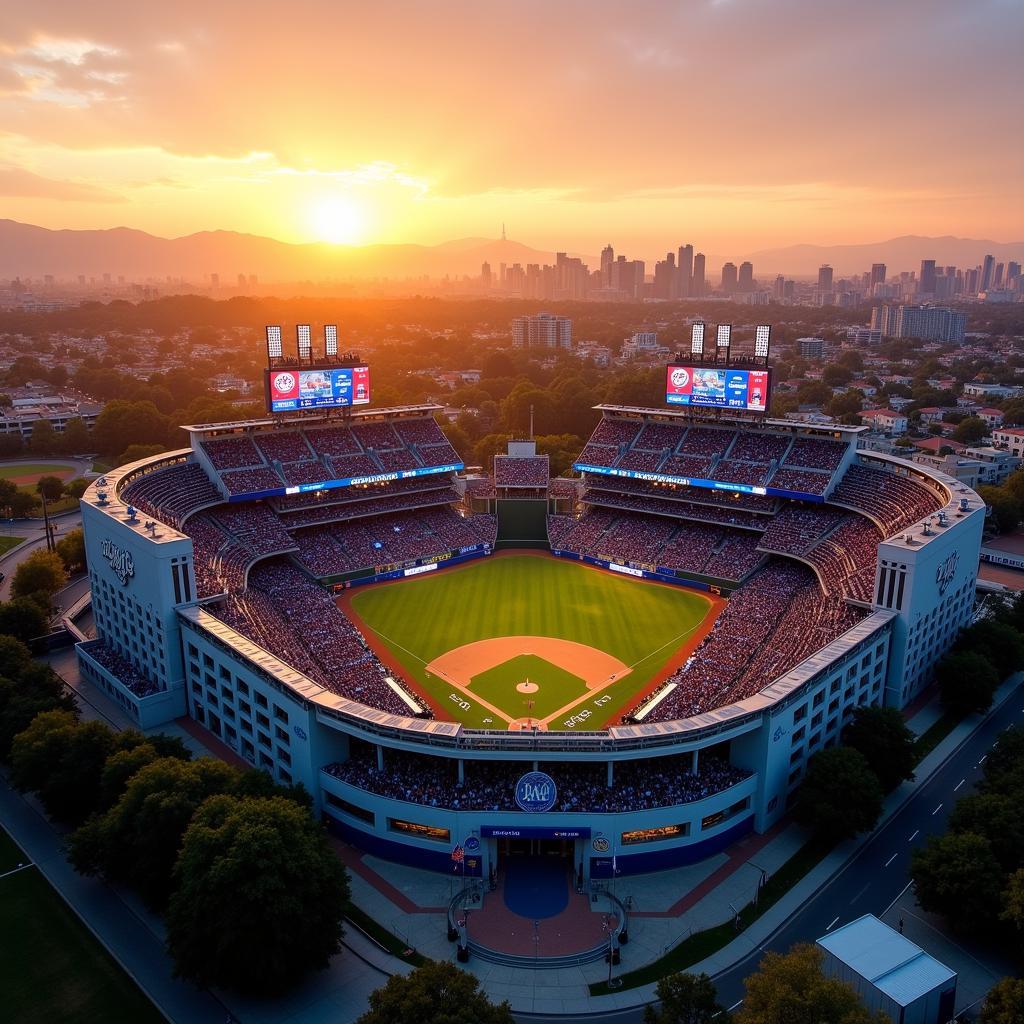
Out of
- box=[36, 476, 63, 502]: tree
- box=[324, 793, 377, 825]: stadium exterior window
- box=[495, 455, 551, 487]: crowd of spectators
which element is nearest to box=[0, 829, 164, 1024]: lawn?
box=[324, 793, 377, 825]: stadium exterior window

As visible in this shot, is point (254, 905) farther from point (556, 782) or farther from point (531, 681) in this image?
point (531, 681)

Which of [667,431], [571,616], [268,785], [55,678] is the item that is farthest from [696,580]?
[55,678]

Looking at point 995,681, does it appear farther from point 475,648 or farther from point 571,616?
point 475,648

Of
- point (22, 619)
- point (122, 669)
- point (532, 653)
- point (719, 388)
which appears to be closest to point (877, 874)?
point (532, 653)

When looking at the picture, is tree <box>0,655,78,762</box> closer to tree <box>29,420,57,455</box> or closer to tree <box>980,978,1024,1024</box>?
tree <box>980,978,1024,1024</box>

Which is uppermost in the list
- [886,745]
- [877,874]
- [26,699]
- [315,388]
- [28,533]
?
[315,388]

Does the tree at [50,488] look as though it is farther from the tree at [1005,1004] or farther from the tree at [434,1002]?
the tree at [1005,1004]
